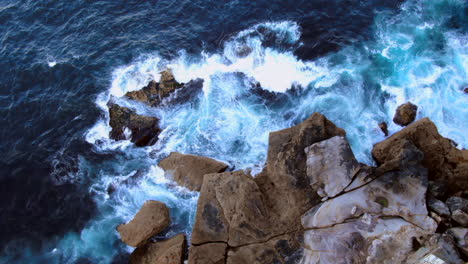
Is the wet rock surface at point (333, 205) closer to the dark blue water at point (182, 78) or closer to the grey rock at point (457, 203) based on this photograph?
the grey rock at point (457, 203)

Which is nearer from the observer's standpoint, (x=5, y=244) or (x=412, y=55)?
(x=5, y=244)

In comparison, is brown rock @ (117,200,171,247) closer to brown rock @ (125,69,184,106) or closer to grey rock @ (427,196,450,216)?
brown rock @ (125,69,184,106)

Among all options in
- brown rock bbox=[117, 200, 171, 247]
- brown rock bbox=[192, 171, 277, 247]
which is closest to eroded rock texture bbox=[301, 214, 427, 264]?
brown rock bbox=[192, 171, 277, 247]

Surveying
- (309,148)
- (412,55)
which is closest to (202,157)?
(309,148)

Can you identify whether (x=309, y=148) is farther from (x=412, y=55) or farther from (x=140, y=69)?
(x=140, y=69)

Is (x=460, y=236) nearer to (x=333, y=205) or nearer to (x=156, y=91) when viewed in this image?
(x=333, y=205)

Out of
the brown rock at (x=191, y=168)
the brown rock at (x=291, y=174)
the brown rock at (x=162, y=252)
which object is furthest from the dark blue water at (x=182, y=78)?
the brown rock at (x=291, y=174)

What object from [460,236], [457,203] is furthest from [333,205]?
[457,203]
